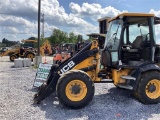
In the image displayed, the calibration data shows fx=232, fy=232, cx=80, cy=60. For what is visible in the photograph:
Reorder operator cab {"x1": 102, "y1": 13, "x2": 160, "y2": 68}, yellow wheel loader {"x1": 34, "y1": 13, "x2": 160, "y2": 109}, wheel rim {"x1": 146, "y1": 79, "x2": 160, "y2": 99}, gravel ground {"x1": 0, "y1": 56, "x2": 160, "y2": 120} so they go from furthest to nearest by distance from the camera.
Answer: operator cab {"x1": 102, "y1": 13, "x2": 160, "y2": 68} < wheel rim {"x1": 146, "y1": 79, "x2": 160, "y2": 99} < yellow wheel loader {"x1": 34, "y1": 13, "x2": 160, "y2": 109} < gravel ground {"x1": 0, "y1": 56, "x2": 160, "y2": 120}

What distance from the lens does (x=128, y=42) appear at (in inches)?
284

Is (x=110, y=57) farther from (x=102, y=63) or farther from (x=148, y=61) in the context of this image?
(x=148, y=61)

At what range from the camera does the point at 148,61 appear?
22.0 feet

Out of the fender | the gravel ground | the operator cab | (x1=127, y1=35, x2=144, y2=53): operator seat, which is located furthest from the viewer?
(x1=127, y1=35, x2=144, y2=53): operator seat

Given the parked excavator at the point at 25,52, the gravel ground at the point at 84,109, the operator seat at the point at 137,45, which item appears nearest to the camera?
the gravel ground at the point at 84,109

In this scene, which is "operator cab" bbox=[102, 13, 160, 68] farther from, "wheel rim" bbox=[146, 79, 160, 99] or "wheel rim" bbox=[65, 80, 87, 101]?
"wheel rim" bbox=[65, 80, 87, 101]

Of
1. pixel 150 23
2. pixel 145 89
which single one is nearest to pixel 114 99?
pixel 145 89

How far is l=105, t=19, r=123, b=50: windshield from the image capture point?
6.72 metres

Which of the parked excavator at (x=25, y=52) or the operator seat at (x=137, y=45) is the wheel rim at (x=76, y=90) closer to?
the operator seat at (x=137, y=45)

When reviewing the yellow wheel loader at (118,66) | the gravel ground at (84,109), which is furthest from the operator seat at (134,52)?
the gravel ground at (84,109)

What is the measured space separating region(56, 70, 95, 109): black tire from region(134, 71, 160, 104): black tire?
54.3 inches

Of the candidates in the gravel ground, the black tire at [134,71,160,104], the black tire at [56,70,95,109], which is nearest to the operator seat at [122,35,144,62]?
the black tire at [134,71,160,104]

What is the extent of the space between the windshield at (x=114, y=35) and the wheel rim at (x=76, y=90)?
1.52 metres

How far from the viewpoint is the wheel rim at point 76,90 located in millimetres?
6125
